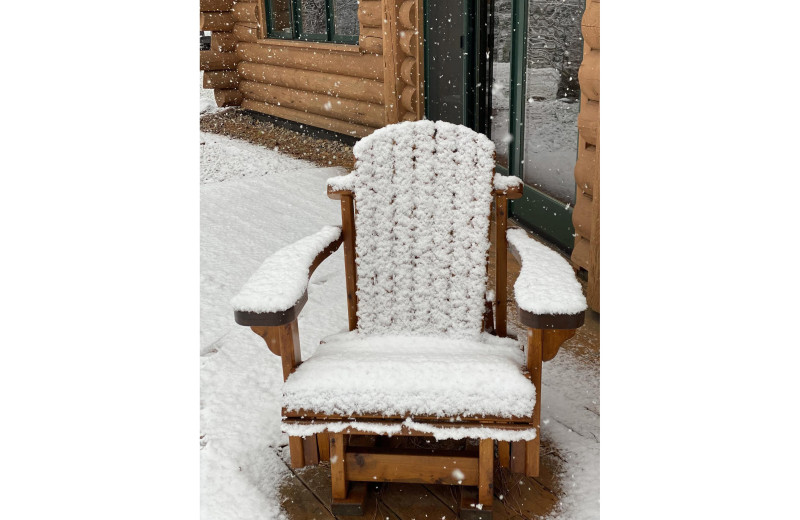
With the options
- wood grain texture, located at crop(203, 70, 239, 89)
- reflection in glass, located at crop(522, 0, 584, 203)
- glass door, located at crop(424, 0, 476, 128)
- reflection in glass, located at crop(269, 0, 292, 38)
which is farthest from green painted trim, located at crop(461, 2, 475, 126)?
wood grain texture, located at crop(203, 70, 239, 89)

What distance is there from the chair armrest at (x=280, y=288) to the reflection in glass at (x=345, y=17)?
5.07 meters

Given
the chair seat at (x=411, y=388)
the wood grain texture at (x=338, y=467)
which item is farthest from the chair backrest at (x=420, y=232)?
the wood grain texture at (x=338, y=467)

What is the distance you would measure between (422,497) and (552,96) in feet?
9.91

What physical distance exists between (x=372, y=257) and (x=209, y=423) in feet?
2.83

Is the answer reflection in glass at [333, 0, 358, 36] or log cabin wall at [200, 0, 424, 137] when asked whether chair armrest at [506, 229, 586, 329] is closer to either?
log cabin wall at [200, 0, 424, 137]

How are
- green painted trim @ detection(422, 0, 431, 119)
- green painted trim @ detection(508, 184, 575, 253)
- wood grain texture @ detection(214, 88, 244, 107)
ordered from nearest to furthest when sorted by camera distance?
green painted trim @ detection(508, 184, 575, 253) → green painted trim @ detection(422, 0, 431, 119) → wood grain texture @ detection(214, 88, 244, 107)

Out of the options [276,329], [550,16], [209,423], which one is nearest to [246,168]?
[550,16]

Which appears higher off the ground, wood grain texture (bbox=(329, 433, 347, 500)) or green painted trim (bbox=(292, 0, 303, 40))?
green painted trim (bbox=(292, 0, 303, 40))

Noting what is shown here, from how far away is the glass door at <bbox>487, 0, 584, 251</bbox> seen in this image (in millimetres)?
4012

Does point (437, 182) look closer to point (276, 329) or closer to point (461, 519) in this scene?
point (276, 329)

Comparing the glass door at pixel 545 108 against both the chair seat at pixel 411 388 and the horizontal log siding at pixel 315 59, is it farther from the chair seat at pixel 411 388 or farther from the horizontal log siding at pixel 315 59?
the chair seat at pixel 411 388

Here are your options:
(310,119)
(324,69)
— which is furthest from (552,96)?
(310,119)

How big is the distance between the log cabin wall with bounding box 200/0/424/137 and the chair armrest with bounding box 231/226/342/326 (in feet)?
12.2

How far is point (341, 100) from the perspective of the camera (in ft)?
22.4
